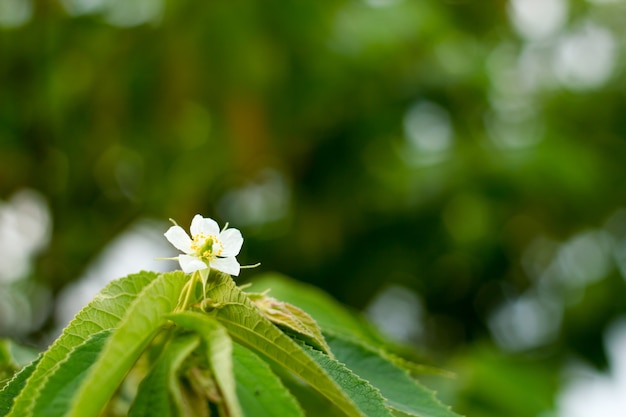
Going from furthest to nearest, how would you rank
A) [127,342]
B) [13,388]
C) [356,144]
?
[356,144], [13,388], [127,342]

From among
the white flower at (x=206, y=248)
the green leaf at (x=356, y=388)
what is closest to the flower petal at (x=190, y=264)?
the white flower at (x=206, y=248)

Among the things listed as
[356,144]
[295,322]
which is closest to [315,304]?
[295,322]

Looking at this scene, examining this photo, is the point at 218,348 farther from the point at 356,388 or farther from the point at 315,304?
the point at 315,304

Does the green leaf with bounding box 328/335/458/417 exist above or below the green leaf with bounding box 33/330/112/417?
above

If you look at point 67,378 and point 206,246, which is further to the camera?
point 206,246

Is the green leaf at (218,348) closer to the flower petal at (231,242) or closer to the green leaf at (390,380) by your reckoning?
the flower petal at (231,242)

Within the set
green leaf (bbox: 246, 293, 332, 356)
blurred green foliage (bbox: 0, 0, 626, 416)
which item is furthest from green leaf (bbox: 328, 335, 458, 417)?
blurred green foliage (bbox: 0, 0, 626, 416)

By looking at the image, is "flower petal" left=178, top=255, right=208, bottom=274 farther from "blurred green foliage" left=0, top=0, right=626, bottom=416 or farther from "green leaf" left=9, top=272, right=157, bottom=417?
"blurred green foliage" left=0, top=0, right=626, bottom=416
